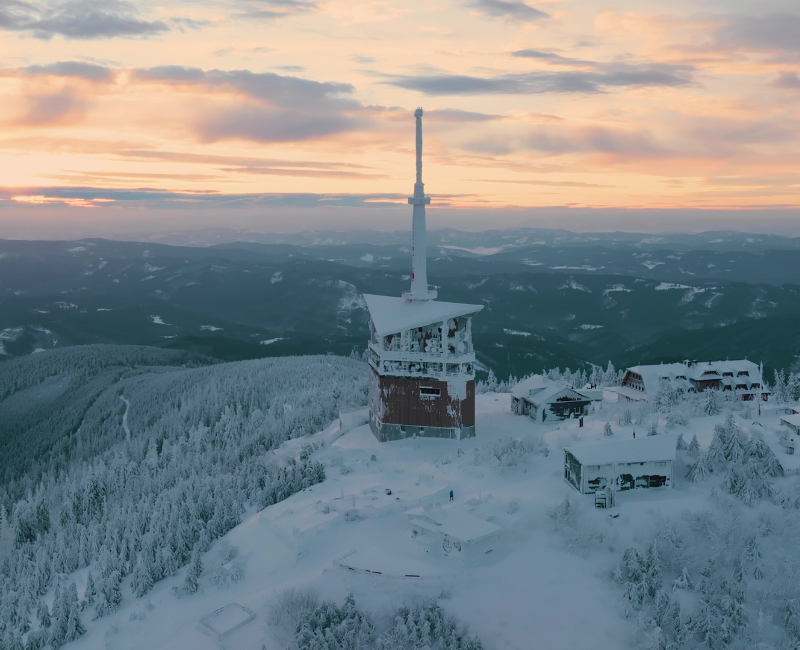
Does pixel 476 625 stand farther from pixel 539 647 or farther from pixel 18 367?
pixel 18 367

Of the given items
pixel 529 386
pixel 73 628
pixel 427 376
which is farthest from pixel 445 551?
pixel 529 386

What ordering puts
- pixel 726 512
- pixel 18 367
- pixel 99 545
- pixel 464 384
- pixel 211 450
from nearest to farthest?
pixel 726 512, pixel 99 545, pixel 464 384, pixel 211 450, pixel 18 367

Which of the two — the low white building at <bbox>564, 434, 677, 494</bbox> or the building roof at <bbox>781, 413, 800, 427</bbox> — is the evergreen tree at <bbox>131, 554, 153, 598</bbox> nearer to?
the low white building at <bbox>564, 434, 677, 494</bbox>

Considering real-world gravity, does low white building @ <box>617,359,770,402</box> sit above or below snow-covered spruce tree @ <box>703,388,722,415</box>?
below

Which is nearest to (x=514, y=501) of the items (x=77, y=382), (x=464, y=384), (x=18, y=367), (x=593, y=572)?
(x=593, y=572)

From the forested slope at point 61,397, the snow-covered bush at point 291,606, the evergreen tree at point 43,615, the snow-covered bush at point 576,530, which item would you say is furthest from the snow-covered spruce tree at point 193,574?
the forested slope at point 61,397

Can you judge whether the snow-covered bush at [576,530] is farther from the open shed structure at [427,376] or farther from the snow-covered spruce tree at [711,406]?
the snow-covered spruce tree at [711,406]

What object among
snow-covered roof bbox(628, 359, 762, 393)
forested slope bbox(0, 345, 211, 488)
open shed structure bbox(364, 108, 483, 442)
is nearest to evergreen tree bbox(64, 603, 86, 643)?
Result: open shed structure bbox(364, 108, 483, 442)
